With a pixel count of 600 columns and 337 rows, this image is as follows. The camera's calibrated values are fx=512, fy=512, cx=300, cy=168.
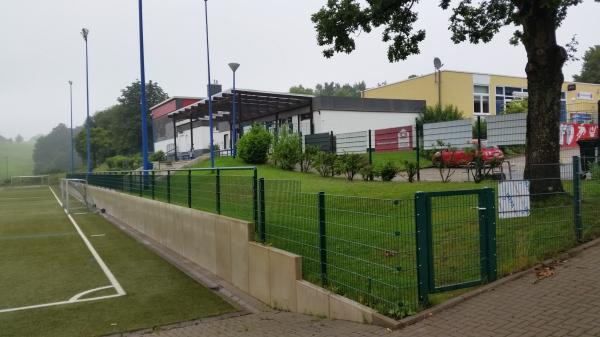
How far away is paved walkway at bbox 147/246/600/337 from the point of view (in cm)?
477

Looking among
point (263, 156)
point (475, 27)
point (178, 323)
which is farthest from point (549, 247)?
point (263, 156)

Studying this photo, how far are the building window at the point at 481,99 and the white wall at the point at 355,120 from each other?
584 centimetres

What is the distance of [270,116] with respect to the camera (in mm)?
47250

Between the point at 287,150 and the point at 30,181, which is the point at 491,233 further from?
the point at 30,181

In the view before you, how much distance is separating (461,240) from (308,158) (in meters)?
18.3

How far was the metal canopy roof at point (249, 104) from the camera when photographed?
3678 centimetres

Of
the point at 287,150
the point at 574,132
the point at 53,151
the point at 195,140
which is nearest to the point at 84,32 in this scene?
the point at 195,140

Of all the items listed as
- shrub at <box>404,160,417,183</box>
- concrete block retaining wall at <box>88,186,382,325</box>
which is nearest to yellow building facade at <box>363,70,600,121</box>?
shrub at <box>404,160,417,183</box>

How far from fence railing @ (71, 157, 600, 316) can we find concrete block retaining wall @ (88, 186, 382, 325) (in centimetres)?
19

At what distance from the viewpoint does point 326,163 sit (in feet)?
70.2

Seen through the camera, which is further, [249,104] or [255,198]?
[249,104]

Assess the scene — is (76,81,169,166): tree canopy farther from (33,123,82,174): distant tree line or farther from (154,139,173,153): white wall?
(33,123,82,174): distant tree line

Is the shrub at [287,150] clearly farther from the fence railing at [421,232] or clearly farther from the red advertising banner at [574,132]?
the fence railing at [421,232]

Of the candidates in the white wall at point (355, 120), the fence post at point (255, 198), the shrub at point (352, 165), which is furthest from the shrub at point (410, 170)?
the white wall at point (355, 120)
